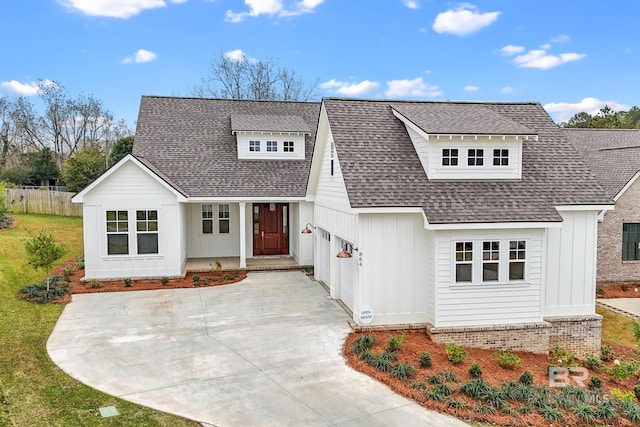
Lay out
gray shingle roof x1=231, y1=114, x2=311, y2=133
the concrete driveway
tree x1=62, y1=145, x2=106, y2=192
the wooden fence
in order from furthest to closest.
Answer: tree x1=62, y1=145, x2=106, y2=192 < the wooden fence < gray shingle roof x1=231, y1=114, x2=311, y2=133 < the concrete driveway

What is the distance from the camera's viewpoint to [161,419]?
6898mm

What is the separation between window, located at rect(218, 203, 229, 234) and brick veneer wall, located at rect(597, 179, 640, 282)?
15.1m

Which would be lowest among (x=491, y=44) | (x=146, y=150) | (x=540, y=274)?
(x=540, y=274)

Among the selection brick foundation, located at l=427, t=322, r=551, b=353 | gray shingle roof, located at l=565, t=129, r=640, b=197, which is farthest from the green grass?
gray shingle roof, located at l=565, t=129, r=640, b=197

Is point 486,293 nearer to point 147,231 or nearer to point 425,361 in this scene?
point 425,361

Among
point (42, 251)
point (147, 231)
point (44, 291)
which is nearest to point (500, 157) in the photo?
point (147, 231)

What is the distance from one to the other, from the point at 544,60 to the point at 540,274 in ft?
92.7

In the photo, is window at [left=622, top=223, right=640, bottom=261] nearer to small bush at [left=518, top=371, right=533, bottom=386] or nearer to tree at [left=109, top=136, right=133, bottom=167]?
small bush at [left=518, top=371, right=533, bottom=386]

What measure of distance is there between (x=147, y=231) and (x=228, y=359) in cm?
874

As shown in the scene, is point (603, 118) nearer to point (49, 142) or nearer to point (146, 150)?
point (146, 150)

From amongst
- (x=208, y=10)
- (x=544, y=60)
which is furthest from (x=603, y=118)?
(x=208, y=10)

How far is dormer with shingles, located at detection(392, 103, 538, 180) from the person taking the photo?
1138 centimetres

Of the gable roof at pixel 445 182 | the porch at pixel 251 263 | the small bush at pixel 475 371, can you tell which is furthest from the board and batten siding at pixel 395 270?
the porch at pixel 251 263

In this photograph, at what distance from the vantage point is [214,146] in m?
20.7
